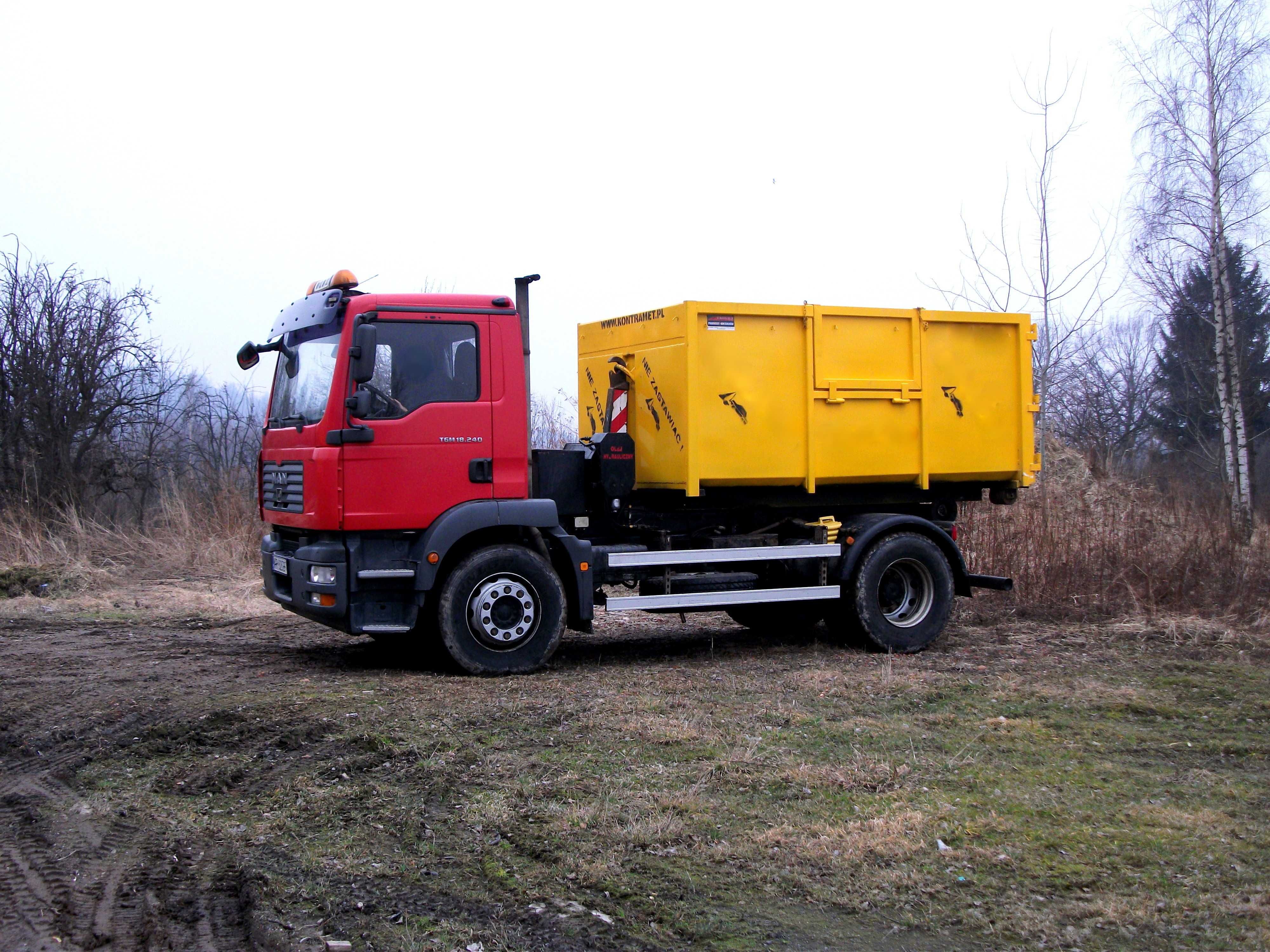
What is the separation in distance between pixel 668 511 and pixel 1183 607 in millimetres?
5620

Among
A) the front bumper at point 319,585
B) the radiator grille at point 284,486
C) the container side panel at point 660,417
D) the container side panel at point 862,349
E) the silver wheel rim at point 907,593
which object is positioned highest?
the container side panel at point 862,349

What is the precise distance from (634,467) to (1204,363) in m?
21.3

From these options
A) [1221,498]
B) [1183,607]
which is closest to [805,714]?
[1183,607]

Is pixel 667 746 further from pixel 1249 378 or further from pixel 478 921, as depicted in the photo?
pixel 1249 378

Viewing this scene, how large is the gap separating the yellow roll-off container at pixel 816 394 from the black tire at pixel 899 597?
0.65 metres

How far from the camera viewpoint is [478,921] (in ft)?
12.0

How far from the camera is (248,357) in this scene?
8859mm

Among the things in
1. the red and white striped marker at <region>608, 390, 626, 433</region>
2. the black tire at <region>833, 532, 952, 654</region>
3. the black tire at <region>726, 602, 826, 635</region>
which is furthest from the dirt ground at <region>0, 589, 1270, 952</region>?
the red and white striped marker at <region>608, 390, 626, 433</region>

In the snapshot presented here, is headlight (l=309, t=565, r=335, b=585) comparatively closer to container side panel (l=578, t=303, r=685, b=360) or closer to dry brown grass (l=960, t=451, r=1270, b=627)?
container side panel (l=578, t=303, r=685, b=360)

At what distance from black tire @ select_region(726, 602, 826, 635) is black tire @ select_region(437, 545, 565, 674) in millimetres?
2395

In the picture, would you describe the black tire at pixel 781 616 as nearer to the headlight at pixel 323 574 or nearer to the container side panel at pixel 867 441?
the container side panel at pixel 867 441

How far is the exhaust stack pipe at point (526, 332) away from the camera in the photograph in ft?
26.9

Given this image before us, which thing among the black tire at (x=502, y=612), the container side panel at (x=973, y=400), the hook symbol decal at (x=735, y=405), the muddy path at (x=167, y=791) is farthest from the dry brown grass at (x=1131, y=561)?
the black tire at (x=502, y=612)

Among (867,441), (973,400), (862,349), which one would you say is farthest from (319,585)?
(973,400)
